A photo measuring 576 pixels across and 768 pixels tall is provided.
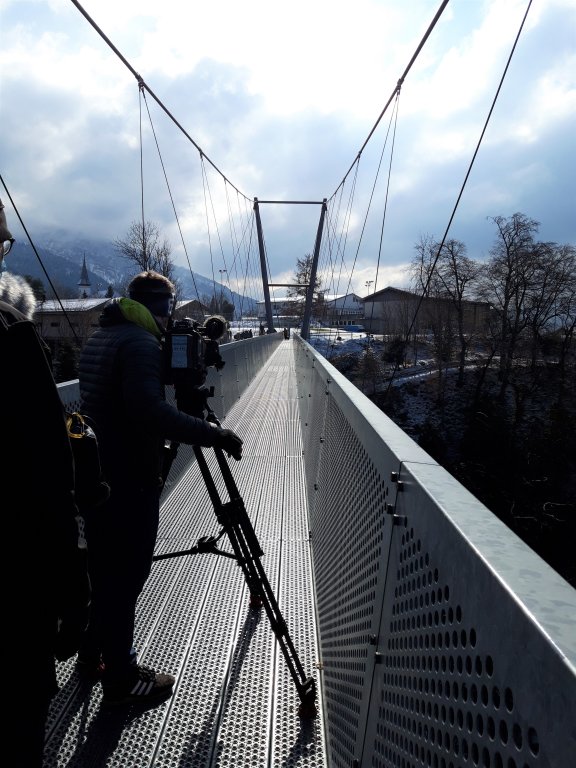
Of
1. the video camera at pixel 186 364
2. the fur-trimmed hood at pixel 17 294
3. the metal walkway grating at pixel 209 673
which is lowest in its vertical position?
the metal walkway grating at pixel 209 673

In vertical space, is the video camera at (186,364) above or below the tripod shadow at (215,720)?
above

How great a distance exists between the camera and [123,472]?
235 cm

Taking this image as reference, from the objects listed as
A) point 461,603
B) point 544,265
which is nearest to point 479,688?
point 461,603

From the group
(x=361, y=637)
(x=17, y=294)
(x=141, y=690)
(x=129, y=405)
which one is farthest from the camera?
(x=141, y=690)

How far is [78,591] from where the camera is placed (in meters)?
1.26

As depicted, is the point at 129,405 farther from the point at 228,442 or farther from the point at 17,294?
the point at 17,294

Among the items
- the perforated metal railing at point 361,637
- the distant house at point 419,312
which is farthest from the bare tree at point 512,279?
the perforated metal railing at point 361,637

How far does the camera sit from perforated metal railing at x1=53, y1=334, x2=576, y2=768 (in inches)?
34.7

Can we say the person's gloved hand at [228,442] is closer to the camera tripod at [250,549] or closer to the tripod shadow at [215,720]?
the camera tripod at [250,549]

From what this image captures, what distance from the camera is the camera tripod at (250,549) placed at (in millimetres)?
2398

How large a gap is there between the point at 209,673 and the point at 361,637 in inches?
35.2

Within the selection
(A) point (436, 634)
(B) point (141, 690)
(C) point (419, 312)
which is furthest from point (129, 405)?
(C) point (419, 312)

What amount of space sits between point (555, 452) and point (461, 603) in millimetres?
41190

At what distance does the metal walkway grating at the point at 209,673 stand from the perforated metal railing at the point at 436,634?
0.71 ft
